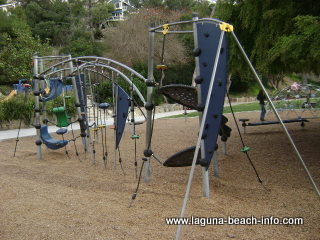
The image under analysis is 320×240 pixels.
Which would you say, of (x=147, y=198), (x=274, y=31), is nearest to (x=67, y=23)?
(x=274, y=31)

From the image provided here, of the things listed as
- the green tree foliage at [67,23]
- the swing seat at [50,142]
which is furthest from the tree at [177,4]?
the swing seat at [50,142]

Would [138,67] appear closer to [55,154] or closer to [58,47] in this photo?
[58,47]

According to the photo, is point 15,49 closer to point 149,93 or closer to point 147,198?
point 149,93

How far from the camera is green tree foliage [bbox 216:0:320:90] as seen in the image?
5.23 meters

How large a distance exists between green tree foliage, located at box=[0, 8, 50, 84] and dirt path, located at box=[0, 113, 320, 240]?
14703 mm

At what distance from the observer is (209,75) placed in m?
4.75

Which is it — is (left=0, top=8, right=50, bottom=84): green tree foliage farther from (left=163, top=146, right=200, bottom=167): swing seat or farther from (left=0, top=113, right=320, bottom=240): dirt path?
(left=163, top=146, right=200, bottom=167): swing seat

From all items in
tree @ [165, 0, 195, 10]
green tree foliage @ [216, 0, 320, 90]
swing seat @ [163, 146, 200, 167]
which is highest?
tree @ [165, 0, 195, 10]

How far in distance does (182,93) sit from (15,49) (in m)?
19.5

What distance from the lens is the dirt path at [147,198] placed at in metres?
3.95

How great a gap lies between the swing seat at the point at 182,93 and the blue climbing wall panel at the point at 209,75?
0.73ft

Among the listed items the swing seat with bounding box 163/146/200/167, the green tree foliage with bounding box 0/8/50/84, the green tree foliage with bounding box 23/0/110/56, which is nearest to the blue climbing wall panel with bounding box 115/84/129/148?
the swing seat with bounding box 163/146/200/167

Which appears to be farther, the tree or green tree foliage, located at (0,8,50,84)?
the tree

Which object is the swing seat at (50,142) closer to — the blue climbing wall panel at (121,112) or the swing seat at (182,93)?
the blue climbing wall panel at (121,112)
